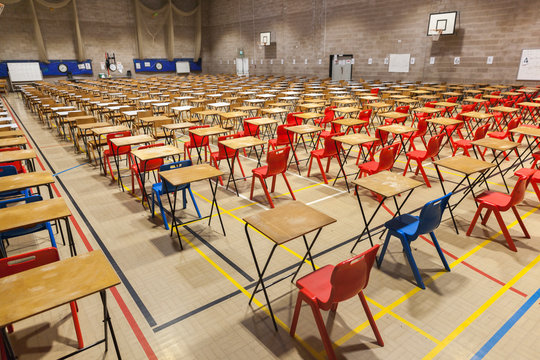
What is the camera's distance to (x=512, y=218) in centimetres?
521

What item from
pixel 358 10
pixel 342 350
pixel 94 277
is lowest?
pixel 342 350

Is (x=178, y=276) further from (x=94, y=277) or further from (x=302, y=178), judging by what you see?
(x=302, y=178)

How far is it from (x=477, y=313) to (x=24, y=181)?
5.21 metres

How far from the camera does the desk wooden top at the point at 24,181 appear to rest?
3.89m

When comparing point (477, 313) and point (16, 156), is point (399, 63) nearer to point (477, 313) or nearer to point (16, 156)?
point (477, 313)

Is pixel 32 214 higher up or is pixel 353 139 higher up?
pixel 353 139

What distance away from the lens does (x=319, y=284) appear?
2.81 meters

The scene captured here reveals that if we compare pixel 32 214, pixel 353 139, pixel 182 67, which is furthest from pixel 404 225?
pixel 182 67

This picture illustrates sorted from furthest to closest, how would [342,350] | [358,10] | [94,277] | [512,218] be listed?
[358,10]
[512,218]
[342,350]
[94,277]

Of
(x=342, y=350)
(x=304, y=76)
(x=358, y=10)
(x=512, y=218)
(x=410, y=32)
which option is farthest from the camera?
(x=304, y=76)

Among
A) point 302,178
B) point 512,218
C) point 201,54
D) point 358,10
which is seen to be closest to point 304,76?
point 358,10

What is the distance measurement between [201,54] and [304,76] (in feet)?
48.8

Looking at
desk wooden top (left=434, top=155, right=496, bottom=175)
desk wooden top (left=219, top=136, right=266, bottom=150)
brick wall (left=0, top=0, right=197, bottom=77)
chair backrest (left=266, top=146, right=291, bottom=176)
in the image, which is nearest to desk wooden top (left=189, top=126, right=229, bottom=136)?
desk wooden top (left=219, top=136, right=266, bottom=150)

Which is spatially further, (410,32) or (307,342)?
(410,32)
